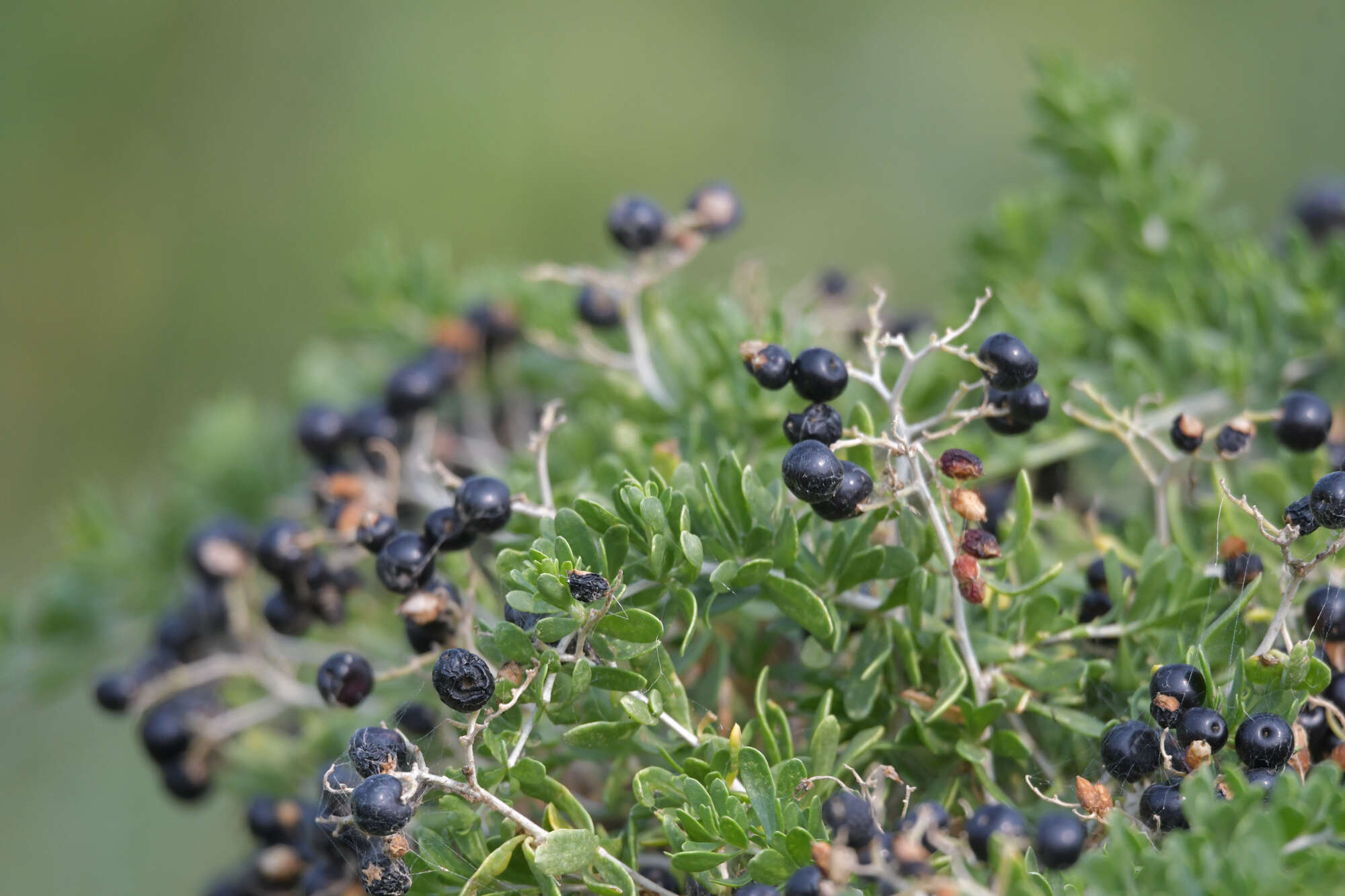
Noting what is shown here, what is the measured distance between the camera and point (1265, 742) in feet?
4.35

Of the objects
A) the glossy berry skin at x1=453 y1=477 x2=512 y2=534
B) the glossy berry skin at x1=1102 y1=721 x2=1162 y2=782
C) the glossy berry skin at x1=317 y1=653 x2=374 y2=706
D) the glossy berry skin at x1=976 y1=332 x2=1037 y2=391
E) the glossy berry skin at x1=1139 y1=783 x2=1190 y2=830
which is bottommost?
the glossy berry skin at x1=1139 y1=783 x2=1190 y2=830

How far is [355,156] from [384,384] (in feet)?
16.3

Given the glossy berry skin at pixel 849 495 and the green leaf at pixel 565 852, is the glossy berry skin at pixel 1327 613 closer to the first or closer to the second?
the glossy berry skin at pixel 849 495

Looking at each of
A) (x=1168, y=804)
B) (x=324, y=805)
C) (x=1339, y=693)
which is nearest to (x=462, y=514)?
(x=324, y=805)

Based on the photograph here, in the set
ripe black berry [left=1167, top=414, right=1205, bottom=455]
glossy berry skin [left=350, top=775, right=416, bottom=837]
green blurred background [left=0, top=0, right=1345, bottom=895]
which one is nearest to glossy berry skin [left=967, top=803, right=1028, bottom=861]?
glossy berry skin [left=350, top=775, right=416, bottom=837]

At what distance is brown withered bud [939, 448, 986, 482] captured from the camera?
4.81 ft

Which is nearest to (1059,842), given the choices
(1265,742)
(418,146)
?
(1265,742)

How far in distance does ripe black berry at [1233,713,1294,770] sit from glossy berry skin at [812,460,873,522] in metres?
0.50

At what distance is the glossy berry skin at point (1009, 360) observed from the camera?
1.56m

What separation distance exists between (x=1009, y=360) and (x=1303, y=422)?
62 cm

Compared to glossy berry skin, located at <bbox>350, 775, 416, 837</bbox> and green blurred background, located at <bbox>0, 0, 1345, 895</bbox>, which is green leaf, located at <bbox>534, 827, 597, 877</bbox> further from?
green blurred background, located at <bbox>0, 0, 1345, 895</bbox>

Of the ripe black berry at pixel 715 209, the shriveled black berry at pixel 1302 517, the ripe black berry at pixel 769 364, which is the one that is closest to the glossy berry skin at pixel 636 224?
the ripe black berry at pixel 715 209

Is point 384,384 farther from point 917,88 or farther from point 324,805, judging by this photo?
point 917,88

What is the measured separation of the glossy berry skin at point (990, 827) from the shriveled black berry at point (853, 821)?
104 millimetres
